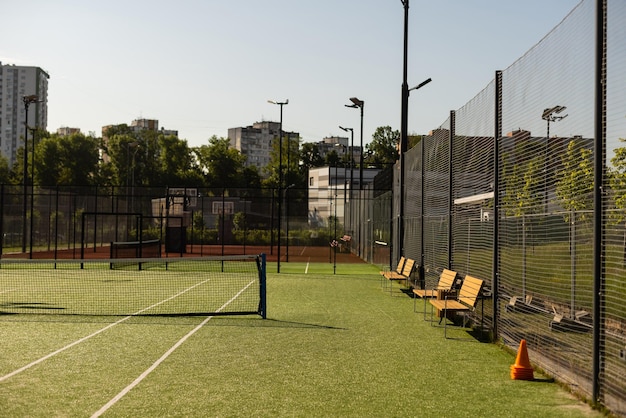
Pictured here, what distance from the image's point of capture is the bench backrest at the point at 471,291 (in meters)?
11.0

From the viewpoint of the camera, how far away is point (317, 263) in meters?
32.2

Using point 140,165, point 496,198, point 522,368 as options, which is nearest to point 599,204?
point 522,368

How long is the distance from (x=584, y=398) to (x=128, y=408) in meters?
4.51

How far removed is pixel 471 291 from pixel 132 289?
1074 cm

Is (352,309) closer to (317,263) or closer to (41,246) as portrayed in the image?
(317,263)

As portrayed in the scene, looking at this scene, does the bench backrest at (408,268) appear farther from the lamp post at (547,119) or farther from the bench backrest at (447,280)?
the lamp post at (547,119)

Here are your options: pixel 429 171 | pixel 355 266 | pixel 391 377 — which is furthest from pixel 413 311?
pixel 355 266

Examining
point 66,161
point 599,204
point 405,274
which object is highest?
point 66,161

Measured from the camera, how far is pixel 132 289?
19297 mm

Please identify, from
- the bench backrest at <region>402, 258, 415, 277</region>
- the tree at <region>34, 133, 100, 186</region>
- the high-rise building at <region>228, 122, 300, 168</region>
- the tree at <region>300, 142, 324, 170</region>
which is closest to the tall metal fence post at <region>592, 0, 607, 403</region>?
the bench backrest at <region>402, 258, 415, 277</region>

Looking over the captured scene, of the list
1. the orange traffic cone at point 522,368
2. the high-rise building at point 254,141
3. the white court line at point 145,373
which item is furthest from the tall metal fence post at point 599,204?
the high-rise building at point 254,141

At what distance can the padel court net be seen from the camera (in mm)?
14453

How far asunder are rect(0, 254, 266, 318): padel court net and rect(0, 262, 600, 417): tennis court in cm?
91

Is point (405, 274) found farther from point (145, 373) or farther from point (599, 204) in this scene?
point (599, 204)
